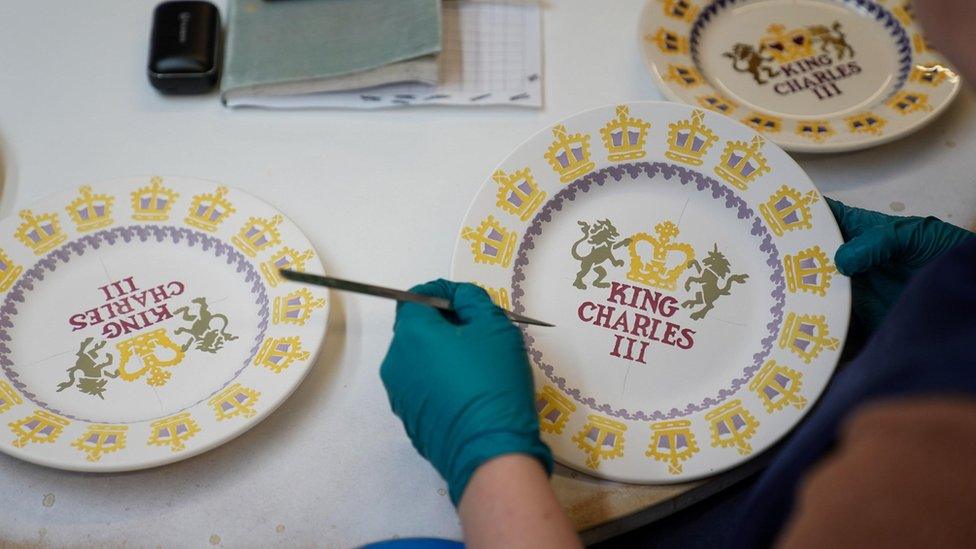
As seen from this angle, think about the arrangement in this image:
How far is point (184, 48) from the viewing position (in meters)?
0.95

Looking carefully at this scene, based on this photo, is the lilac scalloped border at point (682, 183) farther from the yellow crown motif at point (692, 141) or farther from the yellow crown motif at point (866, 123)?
the yellow crown motif at point (866, 123)

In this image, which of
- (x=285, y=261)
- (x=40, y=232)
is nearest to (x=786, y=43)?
(x=285, y=261)

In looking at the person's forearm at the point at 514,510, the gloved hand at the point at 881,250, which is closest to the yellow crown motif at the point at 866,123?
the gloved hand at the point at 881,250

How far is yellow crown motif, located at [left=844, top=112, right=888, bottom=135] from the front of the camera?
923 mm

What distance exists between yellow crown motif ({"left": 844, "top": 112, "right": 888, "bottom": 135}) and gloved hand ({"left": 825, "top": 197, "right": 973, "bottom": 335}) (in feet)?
0.34

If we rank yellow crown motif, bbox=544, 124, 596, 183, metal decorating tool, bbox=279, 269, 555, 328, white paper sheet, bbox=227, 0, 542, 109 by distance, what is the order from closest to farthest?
metal decorating tool, bbox=279, 269, 555, 328
yellow crown motif, bbox=544, 124, 596, 183
white paper sheet, bbox=227, 0, 542, 109

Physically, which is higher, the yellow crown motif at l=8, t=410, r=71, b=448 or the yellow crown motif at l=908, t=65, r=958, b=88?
the yellow crown motif at l=908, t=65, r=958, b=88

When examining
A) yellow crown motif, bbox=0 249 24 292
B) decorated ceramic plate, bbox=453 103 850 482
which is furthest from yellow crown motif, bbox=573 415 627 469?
yellow crown motif, bbox=0 249 24 292

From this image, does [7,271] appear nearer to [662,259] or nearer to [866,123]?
[662,259]

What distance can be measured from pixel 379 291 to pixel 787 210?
0.45 m

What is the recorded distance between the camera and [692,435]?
754 millimetres

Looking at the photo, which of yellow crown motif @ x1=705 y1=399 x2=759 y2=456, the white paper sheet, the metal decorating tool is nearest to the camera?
the metal decorating tool

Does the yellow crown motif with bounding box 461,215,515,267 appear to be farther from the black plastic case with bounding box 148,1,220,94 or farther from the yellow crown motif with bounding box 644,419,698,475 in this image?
the black plastic case with bounding box 148,1,220,94

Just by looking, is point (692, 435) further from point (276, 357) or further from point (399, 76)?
point (399, 76)
